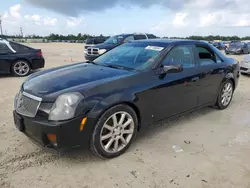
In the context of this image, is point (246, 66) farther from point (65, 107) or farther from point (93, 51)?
point (65, 107)

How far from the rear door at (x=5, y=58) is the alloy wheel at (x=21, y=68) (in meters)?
0.24

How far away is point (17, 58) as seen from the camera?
8344 mm

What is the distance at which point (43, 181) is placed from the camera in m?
2.55

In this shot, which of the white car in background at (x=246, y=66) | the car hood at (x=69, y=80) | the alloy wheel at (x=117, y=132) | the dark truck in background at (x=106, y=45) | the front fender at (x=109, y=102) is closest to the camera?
the front fender at (x=109, y=102)

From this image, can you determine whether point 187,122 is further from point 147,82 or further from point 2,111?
point 2,111

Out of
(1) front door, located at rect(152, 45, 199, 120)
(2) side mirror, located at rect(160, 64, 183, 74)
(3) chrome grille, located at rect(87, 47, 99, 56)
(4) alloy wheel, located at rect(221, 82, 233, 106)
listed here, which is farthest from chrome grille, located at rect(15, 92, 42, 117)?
(3) chrome grille, located at rect(87, 47, 99, 56)

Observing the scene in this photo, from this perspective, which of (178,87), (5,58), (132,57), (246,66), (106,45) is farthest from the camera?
(106,45)

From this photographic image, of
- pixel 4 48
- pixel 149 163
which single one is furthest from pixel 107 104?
pixel 4 48

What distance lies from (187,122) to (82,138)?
90.5 inches

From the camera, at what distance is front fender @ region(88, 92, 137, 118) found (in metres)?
2.67

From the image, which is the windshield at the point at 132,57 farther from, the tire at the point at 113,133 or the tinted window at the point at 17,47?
the tinted window at the point at 17,47

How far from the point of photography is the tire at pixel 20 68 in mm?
8289

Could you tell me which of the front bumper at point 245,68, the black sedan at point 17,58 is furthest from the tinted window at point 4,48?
the front bumper at point 245,68

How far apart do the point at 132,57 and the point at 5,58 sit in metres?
6.07
